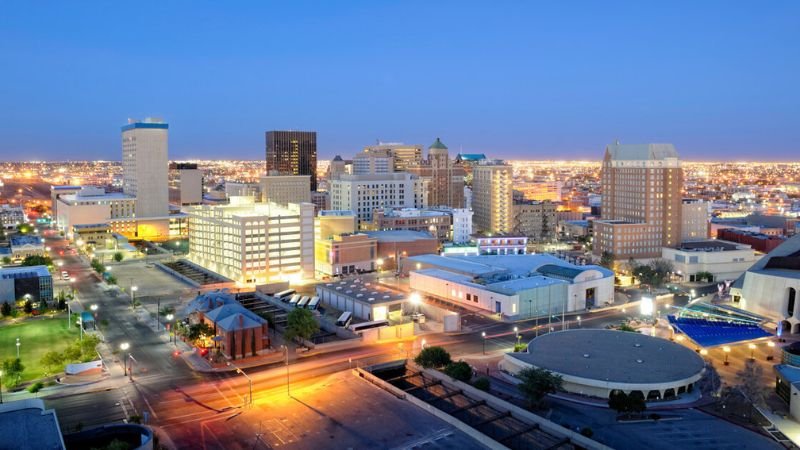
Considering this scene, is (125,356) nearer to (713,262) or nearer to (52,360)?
(52,360)

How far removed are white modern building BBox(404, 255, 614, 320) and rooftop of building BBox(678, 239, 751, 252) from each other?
25.6 meters

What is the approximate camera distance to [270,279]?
9244cm

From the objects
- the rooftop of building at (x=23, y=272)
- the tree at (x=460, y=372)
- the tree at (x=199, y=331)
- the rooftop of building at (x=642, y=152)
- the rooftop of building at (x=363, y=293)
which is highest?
the rooftop of building at (x=642, y=152)

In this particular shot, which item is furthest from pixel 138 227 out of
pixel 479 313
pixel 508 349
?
pixel 508 349

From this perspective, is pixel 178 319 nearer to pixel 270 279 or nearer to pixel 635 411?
pixel 270 279

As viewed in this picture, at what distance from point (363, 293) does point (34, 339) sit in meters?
31.1

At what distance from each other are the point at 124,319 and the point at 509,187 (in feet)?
318

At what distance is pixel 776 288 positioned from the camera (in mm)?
67812

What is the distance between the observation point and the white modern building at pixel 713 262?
9619 cm

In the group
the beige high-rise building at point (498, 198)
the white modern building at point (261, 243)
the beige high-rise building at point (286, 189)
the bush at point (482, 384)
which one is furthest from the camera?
the beige high-rise building at point (286, 189)

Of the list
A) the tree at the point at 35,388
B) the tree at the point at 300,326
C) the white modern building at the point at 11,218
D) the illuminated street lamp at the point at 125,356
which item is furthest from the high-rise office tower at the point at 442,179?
the tree at the point at 35,388

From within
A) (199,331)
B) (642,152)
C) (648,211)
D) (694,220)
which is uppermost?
(642,152)

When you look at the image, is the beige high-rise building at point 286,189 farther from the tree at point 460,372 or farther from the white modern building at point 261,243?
the tree at point 460,372

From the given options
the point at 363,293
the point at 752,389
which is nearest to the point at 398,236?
the point at 363,293
